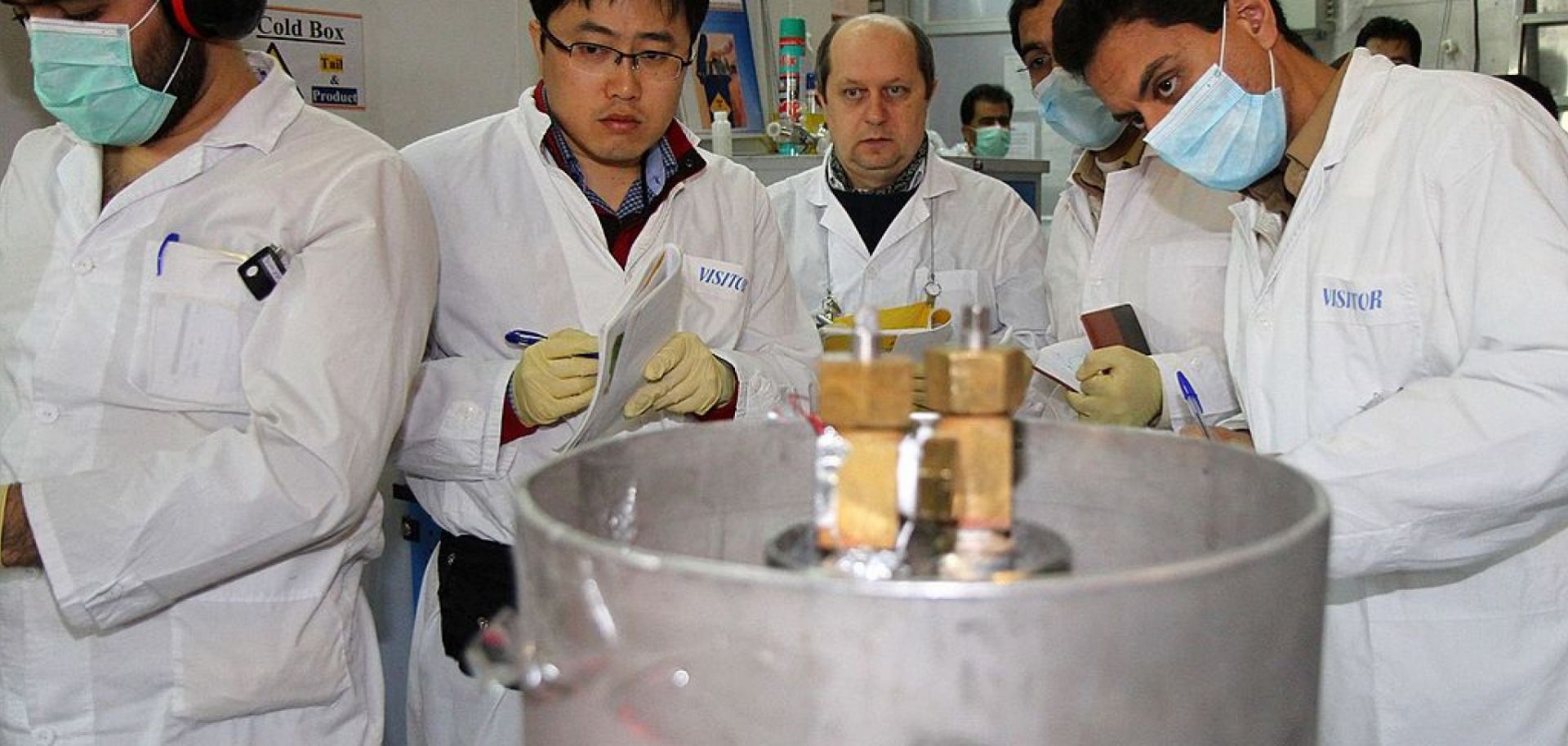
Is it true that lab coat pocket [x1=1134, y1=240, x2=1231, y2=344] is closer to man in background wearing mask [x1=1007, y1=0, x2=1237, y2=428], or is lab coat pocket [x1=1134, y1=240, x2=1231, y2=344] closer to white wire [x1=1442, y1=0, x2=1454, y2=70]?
man in background wearing mask [x1=1007, y1=0, x2=1237, y2=428]

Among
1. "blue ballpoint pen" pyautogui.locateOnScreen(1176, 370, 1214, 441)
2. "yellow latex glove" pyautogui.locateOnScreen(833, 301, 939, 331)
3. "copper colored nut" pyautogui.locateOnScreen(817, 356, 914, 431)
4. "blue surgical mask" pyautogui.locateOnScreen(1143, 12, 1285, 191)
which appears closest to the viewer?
"copper colored nut" pyautogui.locateOnScreen(817, 356, 914, 431)

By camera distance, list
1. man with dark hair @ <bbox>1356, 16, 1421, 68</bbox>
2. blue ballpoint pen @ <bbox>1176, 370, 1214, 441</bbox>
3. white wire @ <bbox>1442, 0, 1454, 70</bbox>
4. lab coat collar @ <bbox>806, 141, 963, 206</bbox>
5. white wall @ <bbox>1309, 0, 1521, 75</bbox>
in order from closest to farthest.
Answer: blue ballpoint pen @ <bbox>1176, 370, 1214, 441</bbox>, lab coat collar @ <bbox>806, 141, 963, 206</bbox>, man with dark hair @ <bbox>1356, 16, 1421, 68</bbox>, white wall @ <bbox>1309, 0, 1521, 75</bbox>, white wire @ <bbox>1442, 0, 1454, 70</bbox>

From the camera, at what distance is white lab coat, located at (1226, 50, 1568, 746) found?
126cm

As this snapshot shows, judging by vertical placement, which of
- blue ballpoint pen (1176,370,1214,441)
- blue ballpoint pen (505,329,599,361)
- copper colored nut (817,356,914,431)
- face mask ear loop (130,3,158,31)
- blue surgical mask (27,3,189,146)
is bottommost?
blue ballpoint pen (1176,370,1214,441)

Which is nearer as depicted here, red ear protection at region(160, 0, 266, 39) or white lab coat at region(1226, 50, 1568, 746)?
white lab coat at region(1226, 50, 1568, 746)

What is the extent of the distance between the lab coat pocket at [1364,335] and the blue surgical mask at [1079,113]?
2.78 feet

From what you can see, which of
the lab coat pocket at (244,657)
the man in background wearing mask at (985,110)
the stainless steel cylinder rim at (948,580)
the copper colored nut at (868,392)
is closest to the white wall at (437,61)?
the lab coat pocket at (244,657)

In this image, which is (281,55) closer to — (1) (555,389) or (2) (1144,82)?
(1) (555,389)

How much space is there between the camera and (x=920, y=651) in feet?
2.01

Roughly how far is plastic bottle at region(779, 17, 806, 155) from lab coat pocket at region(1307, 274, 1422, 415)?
6.38ft

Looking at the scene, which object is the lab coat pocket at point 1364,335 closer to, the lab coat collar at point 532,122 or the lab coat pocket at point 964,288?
the lab coat collar at point 532,122

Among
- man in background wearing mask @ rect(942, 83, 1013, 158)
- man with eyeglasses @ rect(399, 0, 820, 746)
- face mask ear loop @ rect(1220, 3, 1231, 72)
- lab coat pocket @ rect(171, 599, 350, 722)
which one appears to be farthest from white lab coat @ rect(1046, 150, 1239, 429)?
man in background wearing mask @ rect(942, 83, 1013, 158)

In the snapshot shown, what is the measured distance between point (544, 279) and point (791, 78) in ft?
5.64

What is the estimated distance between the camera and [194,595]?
4.89 feet
